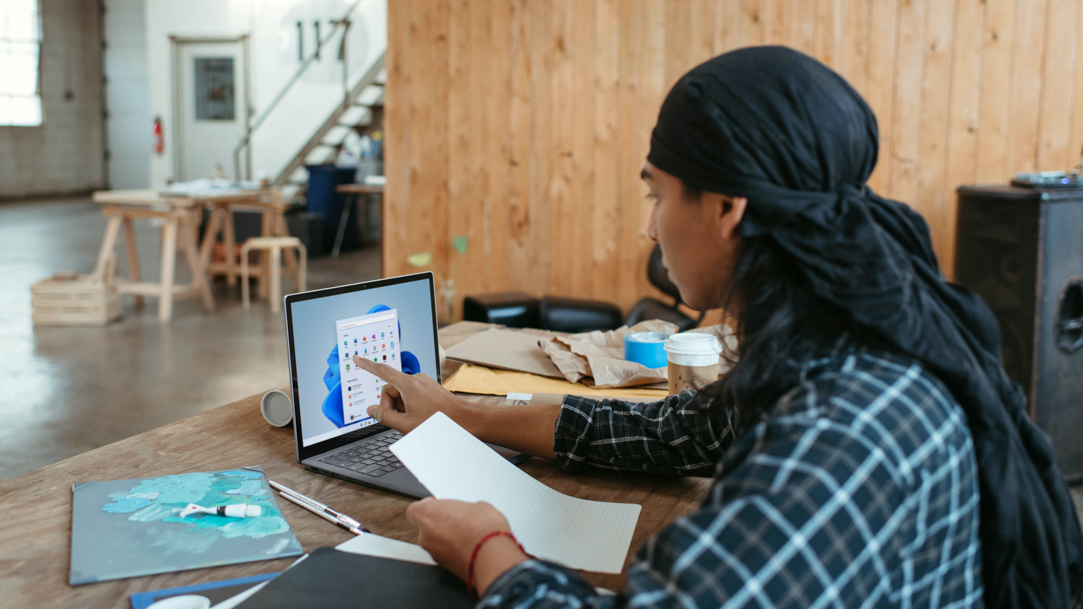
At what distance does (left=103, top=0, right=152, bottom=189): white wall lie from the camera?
46.4 feet

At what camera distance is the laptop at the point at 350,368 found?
51.3 inches

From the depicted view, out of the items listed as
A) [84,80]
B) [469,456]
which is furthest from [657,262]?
[84,80]

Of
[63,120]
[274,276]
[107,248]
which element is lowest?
[274,276]

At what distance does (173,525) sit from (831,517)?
2.73 ft

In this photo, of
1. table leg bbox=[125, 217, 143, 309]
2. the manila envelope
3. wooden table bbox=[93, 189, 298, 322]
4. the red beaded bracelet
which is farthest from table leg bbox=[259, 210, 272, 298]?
the red beaded bracelet

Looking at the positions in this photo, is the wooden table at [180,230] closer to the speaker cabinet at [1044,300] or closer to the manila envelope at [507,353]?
the manila envelope at [507,353]

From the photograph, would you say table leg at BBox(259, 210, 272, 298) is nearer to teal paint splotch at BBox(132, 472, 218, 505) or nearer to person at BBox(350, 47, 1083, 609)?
teal paint splotch at BBox(132, 472, 218, 505)

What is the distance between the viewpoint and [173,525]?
1080mm

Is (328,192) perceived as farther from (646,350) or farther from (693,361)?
(693,361)

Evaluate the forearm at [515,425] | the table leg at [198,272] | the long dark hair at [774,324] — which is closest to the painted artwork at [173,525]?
the forearm at [515,425]

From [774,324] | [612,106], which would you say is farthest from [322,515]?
[612,106]

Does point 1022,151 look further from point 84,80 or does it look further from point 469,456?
point 84,80

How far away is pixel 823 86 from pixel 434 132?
4044mm

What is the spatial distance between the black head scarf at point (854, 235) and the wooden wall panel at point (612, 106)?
128 inches
